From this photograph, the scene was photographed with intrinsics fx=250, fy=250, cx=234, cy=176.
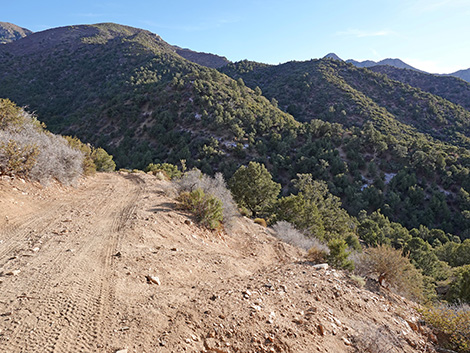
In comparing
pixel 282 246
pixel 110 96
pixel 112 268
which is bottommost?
pixel 282 246

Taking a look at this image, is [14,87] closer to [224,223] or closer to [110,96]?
[110,96]

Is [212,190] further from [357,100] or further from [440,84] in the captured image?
[440,84]

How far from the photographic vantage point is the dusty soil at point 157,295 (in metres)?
3.14

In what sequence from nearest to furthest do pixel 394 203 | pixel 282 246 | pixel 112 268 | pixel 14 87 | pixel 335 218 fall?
pixel 112 268
pixel 282 246
pixel 335 218
pixel 394 203
pixel 14 87

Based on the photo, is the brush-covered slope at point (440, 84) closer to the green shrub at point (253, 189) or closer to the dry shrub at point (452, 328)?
the green shrub at point (253, 189)

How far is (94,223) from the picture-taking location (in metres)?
6.96

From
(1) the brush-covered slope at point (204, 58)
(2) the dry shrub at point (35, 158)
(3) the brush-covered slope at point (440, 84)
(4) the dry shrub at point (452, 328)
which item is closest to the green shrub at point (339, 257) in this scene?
(4) the dry shrub at point (452, 328)

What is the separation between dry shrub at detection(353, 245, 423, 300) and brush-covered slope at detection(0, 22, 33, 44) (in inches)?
6428

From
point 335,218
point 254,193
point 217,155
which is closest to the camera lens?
point 254,193

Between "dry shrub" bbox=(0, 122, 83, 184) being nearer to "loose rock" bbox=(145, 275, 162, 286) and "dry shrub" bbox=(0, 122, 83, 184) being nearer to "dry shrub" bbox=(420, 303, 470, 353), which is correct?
"loose rock" bbox=(145, 275, 162, 286)

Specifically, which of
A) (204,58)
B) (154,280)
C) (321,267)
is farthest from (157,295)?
(204,58)

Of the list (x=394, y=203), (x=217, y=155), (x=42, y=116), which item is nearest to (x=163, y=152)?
(x=217, y=155)

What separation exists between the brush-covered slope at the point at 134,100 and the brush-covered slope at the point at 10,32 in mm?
60949

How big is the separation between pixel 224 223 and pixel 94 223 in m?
4.52
